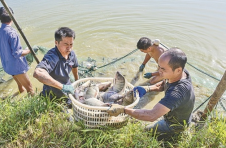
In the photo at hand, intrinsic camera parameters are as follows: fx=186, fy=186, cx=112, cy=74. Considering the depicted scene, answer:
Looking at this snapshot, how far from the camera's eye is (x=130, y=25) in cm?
933

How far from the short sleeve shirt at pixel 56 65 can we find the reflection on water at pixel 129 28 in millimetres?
2268

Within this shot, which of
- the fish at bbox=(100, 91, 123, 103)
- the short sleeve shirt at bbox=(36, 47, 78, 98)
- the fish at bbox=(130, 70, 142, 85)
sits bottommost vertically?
the fish at bbox=(130, 70, 142, 85)

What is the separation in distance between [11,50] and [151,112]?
3.21m

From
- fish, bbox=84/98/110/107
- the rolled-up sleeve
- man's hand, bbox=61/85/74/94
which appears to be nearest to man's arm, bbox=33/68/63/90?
man's hand, bbox=61/85/74/94

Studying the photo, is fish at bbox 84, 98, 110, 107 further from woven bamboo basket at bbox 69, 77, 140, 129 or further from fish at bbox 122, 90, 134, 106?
fish at bbox 122, 90, 134, 106

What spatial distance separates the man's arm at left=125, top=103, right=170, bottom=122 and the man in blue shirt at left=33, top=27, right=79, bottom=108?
104cm

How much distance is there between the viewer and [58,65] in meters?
3.14

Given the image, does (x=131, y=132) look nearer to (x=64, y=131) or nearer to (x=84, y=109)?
(x=84, y=109)

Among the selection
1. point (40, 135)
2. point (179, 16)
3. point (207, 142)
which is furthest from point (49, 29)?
point (207, 142)

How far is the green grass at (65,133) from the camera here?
2533mm

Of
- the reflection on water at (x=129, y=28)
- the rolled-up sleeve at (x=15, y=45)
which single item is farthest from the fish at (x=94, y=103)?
the reflection on water at (x=129, y=28)

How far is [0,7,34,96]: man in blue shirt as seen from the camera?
3.76 metres

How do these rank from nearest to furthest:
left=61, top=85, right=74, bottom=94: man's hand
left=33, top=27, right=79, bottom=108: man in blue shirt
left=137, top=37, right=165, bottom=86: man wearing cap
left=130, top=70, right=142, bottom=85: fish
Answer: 1. left=33, top=27, right=79, bottom=108: man in blue shirt
2. left=61, top=85, right=74, bottom=94: man's hand
3. left=137, top=37, right=165, bottom=86: man wearing cap
4. left=130, top=70, right=142, bottom=85: fish

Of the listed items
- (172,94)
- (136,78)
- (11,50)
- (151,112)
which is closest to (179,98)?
(172,94)
